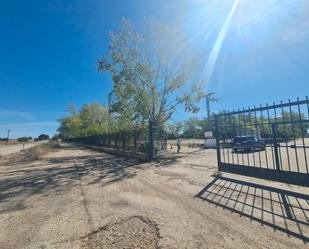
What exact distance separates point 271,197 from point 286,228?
1548 mm

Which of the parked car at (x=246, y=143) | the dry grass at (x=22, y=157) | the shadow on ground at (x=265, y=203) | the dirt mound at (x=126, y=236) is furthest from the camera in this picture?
the dry grass at (x=22, y=157)

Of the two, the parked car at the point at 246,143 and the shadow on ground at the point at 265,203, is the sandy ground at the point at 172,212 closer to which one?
the shadow on ground at the point at 265,203

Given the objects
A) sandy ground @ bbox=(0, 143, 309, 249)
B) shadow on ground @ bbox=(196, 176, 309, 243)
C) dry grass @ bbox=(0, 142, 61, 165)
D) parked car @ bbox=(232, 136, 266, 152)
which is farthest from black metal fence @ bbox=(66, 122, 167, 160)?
dry grass @ bbox=(0, 142, 61, 165)

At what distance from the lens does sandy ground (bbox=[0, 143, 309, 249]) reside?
9.49 ft

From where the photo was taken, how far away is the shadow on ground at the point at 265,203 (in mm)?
3225

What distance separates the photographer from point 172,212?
3.86 m

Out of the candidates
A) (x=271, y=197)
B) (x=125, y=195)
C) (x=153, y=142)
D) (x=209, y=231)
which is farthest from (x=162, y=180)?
(x=153, y=142)

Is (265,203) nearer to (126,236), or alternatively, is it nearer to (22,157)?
A: (126,236)

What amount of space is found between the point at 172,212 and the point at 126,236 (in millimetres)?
1181

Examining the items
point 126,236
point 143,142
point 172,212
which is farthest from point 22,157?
point 126,236

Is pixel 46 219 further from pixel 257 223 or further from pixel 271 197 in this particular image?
pixel 271 197

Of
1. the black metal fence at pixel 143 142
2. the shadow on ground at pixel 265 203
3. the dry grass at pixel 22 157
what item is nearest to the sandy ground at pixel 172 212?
the shadow on ground at pixel 265 203

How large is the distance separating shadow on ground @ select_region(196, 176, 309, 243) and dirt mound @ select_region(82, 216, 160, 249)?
1.75 metres

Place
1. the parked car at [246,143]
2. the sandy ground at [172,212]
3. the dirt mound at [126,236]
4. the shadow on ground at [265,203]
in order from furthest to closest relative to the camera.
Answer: the parked car at [246,143] < the shadow on ground at [265,203] < the sandy ground at [172,212] < the dirt mound at [126,236]
